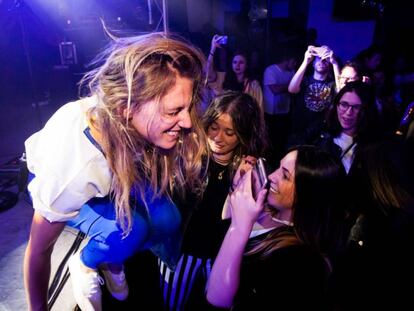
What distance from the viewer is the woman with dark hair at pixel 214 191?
140 cm

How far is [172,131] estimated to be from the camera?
3.29ft

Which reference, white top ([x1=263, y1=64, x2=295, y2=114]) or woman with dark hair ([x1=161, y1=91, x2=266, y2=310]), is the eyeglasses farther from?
white top ([x1=263, y1=64, x2=295, y2=114])

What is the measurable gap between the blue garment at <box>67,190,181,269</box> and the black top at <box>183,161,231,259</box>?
0.29ft

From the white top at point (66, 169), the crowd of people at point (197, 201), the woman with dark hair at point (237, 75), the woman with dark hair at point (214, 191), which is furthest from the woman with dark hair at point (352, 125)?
the white top at point (66, 169)

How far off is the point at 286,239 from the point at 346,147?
1178 millimetres

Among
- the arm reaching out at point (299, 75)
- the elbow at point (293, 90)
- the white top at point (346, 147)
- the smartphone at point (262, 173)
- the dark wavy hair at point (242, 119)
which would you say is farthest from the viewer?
the elbow at point (293, 90)

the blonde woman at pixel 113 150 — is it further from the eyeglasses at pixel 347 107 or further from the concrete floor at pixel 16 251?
the eyeglasses at pixel 347 107

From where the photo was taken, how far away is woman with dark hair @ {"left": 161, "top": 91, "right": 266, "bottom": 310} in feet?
4.60

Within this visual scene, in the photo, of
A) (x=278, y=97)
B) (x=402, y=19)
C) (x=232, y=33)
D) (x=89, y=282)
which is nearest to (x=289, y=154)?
(x=89, y=282)

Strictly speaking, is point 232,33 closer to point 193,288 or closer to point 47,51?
point 47,51

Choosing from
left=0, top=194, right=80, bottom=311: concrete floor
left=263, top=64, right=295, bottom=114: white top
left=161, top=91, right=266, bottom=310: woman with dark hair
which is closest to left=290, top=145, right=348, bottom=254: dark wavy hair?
left=161, top=91, right=266, bottom=310: woman with dark hair

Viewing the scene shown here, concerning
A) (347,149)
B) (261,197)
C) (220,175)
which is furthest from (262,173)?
(347,149)

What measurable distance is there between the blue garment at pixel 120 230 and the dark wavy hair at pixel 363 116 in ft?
4.80

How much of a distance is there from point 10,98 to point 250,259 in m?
6.72
